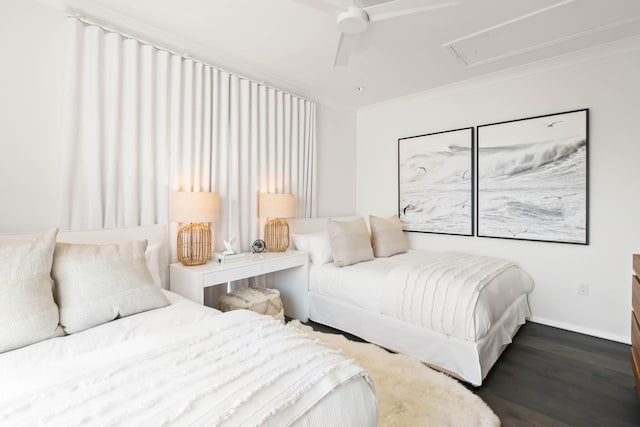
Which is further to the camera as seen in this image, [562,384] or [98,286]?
[562,384]

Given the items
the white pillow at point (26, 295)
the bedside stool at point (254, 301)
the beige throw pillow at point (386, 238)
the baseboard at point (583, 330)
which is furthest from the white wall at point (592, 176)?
the white pillow at point (26, 295)

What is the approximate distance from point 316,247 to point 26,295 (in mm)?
2168

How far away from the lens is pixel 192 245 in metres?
2.46

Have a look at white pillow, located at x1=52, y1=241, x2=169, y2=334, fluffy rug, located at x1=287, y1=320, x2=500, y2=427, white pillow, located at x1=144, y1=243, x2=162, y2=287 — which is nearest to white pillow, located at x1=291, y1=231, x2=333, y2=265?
fluffy rug, located at x1=287, y1=320, x2=500, y2=427

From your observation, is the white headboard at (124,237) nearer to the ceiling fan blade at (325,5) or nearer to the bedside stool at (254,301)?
the bedside stool at (254,301)

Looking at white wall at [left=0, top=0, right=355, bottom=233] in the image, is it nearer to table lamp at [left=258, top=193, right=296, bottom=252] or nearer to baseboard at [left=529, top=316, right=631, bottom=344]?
table lamp at [left=258, top=193, right=296, bottom=252]

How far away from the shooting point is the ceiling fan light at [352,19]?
73.2 inches

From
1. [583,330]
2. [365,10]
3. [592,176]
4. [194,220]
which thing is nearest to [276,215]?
[194,220]

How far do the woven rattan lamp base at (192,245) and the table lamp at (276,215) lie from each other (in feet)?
2.21

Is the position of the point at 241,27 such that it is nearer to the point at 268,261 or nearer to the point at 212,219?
the point at 212,219

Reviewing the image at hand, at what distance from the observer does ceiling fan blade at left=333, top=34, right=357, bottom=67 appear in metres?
2.10

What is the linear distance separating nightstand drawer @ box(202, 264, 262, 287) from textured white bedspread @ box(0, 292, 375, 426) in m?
0.90

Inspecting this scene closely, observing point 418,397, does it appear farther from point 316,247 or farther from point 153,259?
point 153,259

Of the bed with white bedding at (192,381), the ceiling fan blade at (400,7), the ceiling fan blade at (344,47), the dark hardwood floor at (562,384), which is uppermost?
the ceiling fan blade at (400,7)
